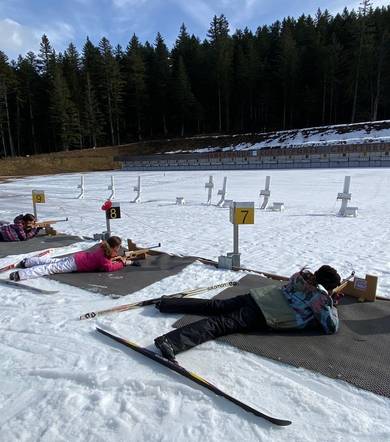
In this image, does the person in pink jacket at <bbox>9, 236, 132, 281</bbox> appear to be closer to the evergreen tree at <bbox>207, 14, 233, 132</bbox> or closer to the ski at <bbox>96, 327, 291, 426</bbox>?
the ski at <bbox>96, 327, 291, 426</bbox>

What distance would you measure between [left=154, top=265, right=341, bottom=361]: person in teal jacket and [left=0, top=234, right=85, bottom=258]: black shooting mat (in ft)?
16.9

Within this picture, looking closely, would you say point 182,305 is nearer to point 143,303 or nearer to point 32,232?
point 143,303

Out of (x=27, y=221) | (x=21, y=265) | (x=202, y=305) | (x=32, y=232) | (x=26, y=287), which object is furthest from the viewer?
(x=32, y=232)

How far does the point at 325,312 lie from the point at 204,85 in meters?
61.5

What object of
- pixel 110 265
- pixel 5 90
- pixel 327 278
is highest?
pixel 5 90

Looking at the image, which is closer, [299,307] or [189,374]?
[189,374]

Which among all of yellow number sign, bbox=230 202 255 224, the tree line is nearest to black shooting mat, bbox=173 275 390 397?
yellow number sign, bbox=230 202 255 224

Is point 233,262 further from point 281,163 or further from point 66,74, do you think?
point 66,74

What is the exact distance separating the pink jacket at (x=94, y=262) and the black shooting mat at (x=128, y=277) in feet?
0.27

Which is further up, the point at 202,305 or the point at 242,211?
the point at 242,211

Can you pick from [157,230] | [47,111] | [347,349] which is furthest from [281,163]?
[47,111]

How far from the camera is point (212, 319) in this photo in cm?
374

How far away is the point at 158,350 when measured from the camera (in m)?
3.54

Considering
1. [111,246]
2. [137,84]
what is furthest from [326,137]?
[111,246]
